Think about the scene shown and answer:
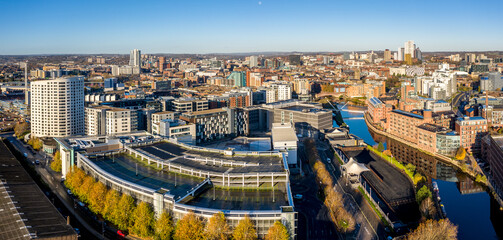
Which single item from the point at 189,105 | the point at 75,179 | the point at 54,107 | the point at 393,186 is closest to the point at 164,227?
the point at 75,179

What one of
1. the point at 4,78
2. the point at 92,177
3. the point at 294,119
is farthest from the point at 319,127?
the point at 4,78

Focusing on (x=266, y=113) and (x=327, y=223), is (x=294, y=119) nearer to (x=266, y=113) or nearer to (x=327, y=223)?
(x=266, y=113)

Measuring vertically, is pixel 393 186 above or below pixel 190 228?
below

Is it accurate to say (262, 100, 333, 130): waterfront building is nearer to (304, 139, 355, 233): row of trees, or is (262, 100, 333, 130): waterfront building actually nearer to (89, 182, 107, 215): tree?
(304, 139, 355, 233): row of trees

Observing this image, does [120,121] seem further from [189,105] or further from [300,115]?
[300,115]

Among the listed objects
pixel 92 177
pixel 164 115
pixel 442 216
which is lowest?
pixel 442 216

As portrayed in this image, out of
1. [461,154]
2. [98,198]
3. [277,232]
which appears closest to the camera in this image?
[277,232]

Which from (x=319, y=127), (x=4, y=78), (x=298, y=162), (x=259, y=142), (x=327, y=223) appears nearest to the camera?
(x=327, y=223)

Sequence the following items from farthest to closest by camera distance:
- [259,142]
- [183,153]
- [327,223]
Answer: [259,142] → [183,153] → [327,223]
